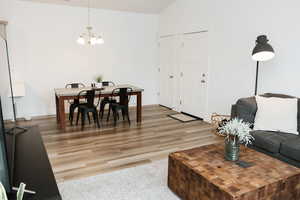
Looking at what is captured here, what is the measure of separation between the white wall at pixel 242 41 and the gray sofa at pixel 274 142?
52 cm

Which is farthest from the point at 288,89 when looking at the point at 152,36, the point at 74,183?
the point at 152,36

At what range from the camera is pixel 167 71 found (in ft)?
22.4

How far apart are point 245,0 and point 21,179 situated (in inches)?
176

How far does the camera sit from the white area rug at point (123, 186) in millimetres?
2566

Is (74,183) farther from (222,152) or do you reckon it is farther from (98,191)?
(222,152)

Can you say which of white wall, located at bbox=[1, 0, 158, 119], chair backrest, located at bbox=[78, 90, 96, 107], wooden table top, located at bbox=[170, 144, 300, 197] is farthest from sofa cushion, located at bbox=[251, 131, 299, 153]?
white wall, located at bbox=[1, 0, 158, 119]

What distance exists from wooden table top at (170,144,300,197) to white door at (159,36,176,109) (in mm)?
4094

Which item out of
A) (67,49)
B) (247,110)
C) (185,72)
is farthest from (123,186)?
(67,49)

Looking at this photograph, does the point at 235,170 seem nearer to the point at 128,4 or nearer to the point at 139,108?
the point at 139,108

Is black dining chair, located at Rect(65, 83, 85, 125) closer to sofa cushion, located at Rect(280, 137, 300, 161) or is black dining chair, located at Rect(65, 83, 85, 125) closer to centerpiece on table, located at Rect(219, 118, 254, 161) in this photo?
centerpiece on table, located at Rect(219, 118, 254, 161)

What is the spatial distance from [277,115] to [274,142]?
1.68 feet

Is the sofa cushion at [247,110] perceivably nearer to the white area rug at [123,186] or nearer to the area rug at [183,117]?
the white area rug at [123,186]

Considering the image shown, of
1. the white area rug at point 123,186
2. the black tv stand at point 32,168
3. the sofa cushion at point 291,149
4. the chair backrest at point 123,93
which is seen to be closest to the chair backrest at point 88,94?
the chair backrest at point 123,93

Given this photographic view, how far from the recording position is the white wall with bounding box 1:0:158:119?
17.8 ft
